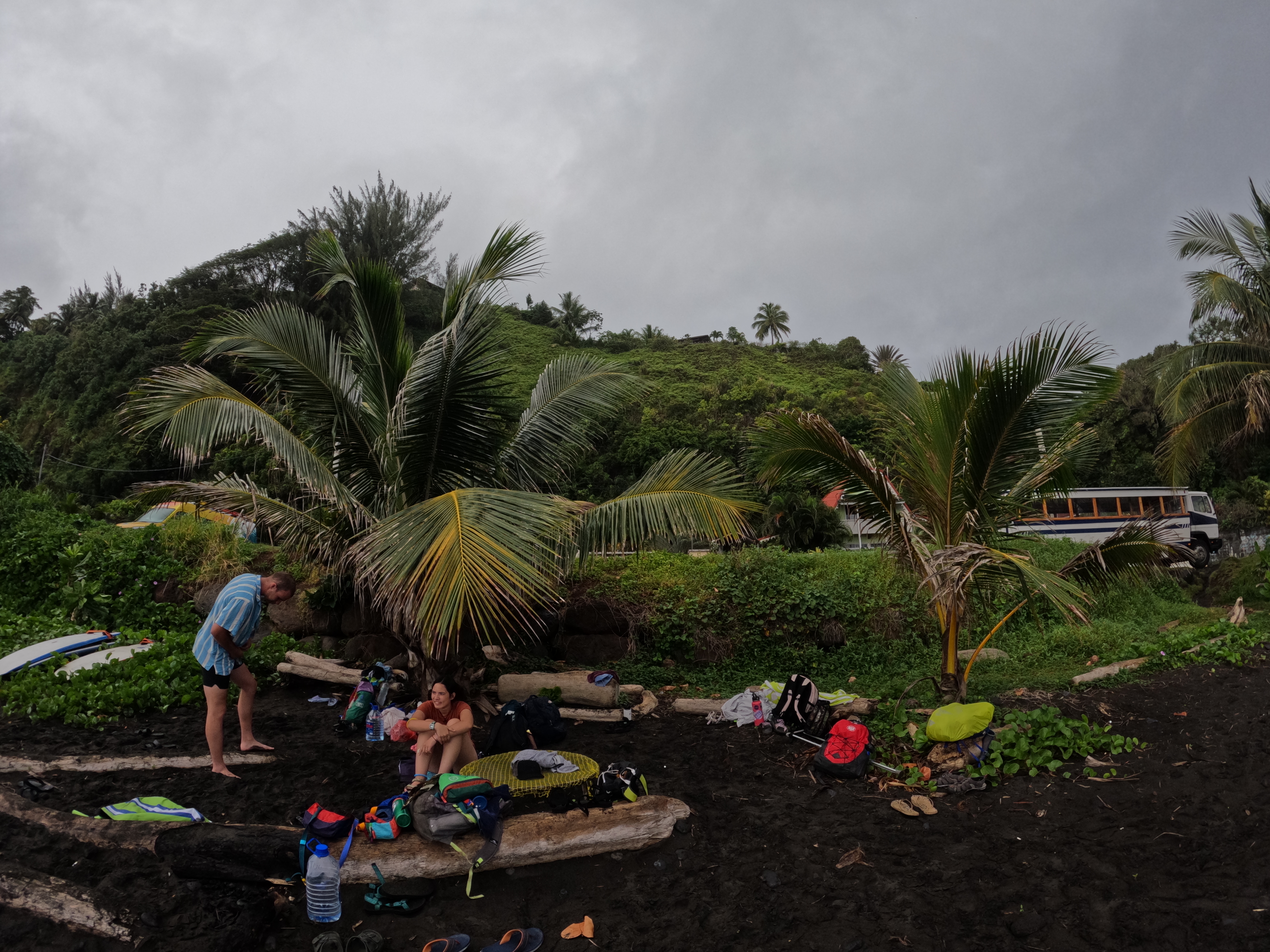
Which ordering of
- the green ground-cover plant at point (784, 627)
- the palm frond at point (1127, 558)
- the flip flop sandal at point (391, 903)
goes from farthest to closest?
the green ground-cover plant at point (784, 627) < the palm frond at point (1127, 558) < the flip flop sandal at point (391, 903)

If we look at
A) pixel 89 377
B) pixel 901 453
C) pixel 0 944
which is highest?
pixel 89 377

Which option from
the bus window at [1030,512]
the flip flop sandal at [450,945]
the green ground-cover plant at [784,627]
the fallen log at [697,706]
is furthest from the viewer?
the green ground-cover plant at [784,627]

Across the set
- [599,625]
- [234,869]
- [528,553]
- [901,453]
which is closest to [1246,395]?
[901,453]

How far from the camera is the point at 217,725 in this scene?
5.00 m

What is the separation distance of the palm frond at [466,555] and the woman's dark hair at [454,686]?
1298 millimetres

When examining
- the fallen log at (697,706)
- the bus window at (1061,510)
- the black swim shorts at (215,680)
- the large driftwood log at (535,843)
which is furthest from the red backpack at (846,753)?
the bus window at (1061,510)

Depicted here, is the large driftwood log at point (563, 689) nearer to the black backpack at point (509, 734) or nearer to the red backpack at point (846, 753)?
the black backpack at point (509, 734)

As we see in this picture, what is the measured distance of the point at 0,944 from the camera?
314cm

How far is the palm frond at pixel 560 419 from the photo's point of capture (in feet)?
23.7

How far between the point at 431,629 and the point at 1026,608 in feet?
28.8

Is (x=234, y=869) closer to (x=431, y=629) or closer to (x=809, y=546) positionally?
(x=431, y=629)

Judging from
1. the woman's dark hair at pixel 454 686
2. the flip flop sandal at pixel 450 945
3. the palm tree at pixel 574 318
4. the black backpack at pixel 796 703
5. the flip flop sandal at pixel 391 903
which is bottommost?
the flip flop sandal at pixel 450 945

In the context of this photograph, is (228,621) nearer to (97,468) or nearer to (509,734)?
(509,734)

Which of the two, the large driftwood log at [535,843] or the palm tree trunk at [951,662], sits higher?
the palm tree trunk at [951,662]
